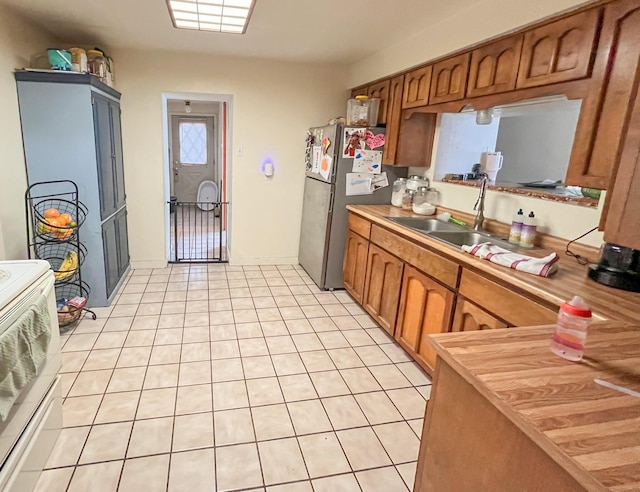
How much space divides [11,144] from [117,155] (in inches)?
37.3

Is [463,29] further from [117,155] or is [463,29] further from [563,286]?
[117,155]

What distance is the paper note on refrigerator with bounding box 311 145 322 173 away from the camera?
3697 mm

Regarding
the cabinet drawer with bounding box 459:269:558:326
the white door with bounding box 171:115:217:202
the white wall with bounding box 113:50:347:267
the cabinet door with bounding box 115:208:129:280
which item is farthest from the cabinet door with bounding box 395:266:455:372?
the white door with bounding box 171:115:217:202

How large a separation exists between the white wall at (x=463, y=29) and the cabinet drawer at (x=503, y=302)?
4.23 ft

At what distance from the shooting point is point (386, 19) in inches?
101

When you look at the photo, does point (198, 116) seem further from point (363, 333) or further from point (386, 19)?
point (363, 333)

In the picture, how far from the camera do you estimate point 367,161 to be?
11.2ft

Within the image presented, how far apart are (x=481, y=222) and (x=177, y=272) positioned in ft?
10.0

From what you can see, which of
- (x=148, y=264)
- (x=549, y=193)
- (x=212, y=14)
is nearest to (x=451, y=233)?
(x=549, y=193)

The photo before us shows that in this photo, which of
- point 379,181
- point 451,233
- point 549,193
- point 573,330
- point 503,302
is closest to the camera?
point 573,330

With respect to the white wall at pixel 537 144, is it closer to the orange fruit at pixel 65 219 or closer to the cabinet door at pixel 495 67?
the cabinet door at pixel 495 67

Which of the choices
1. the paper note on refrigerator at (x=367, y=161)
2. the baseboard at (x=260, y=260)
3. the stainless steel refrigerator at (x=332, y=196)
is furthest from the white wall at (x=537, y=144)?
the baseboard at (x=260, y=260)

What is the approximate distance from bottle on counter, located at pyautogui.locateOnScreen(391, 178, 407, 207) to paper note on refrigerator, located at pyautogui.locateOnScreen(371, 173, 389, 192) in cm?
9

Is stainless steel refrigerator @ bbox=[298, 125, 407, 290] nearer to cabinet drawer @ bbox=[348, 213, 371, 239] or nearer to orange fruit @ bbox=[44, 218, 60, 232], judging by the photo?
cabinet drawer @ bbox=[348, 213, 371, 239]
